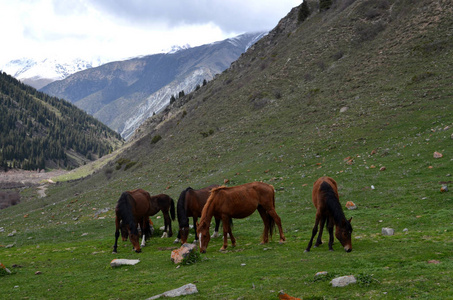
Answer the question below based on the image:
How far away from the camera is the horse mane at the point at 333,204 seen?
11.6 m

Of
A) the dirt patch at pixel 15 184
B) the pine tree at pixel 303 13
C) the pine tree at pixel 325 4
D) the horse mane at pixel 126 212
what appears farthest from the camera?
the pine tree at pixel 303 13

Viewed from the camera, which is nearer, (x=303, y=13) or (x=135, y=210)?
(x=135, y=210)

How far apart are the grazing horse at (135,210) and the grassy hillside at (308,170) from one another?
103cm

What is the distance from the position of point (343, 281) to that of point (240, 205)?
7.06 m

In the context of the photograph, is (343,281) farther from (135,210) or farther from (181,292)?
(135,210)

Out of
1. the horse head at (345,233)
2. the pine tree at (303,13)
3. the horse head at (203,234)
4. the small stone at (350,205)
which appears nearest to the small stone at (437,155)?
the small stone at (350,205)

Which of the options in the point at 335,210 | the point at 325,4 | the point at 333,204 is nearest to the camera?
the point at 335,210

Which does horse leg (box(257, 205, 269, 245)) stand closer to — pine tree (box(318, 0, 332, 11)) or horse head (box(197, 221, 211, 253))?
horse head (box(197, 221, 211, 253))

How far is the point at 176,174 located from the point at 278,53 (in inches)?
1876

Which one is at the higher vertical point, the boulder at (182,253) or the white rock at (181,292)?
the white rock at (181,292)

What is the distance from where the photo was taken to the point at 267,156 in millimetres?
39719

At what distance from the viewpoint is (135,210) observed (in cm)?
1764

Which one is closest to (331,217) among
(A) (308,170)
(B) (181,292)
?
(B) (181,292)

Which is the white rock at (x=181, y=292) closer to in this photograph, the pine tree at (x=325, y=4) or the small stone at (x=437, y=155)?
the small stone at (x=437, y=155)
